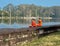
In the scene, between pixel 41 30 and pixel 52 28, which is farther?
pixel 52 28

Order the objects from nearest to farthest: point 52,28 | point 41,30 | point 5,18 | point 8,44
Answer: point 8,44
point 41,30
point 52,28
point 5,18

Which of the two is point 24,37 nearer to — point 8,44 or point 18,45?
point 18,45

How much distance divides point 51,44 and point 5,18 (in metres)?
104

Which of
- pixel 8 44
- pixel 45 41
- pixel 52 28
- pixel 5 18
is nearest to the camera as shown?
pixel 8 44

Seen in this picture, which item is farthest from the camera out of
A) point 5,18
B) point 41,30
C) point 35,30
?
point 5,18

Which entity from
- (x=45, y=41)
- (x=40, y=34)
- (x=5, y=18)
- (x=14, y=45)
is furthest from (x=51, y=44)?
(x=5, y=18)

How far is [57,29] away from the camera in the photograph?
21.3 metres

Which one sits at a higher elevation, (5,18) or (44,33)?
(44,33)

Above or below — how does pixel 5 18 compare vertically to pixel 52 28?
below

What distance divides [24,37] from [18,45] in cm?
124

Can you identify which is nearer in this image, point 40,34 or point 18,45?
point 18,45

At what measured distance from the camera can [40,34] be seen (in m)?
16.9

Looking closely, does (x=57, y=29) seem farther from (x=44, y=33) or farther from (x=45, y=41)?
(x=45, y=41)

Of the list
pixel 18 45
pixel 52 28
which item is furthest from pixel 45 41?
pixel 52 28
